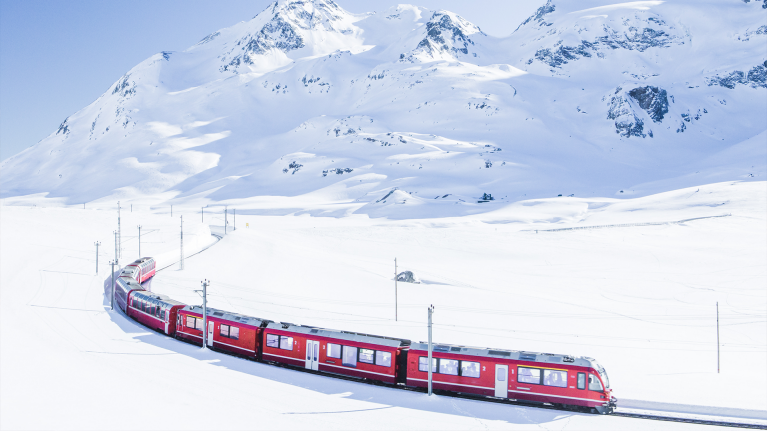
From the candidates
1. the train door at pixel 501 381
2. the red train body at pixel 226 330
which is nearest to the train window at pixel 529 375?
the train door at pixel 501 381

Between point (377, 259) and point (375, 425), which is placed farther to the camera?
point (377, 259)

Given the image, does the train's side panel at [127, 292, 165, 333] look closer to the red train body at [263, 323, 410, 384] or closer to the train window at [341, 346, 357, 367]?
the red train body at [263, 323, 410, 384]

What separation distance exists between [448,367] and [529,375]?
3711mm

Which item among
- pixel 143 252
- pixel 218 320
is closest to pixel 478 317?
pixel 218 320

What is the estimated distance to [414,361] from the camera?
2441 cm

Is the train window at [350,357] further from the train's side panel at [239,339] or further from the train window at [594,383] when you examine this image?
the train window at [594,383]

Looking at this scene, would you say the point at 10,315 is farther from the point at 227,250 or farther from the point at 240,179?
the point at 240,179

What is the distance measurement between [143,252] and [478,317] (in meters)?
50.1

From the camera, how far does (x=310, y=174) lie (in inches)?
7461

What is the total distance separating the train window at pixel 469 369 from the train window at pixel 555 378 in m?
3.02

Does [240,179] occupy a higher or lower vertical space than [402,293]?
higher

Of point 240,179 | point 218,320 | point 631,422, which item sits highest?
point 240,179

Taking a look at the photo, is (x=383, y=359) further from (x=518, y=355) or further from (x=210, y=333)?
(x=210, y=333)

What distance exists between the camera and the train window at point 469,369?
23359 mm
